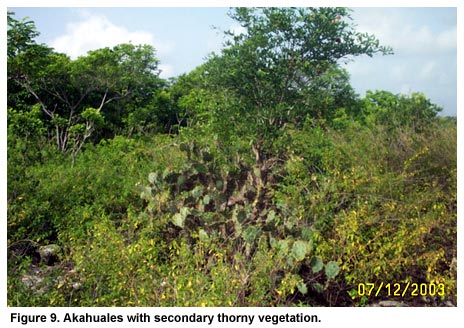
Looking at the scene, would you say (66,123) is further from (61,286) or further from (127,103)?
(61,286)

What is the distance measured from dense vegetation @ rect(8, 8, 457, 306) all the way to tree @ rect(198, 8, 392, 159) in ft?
0.05

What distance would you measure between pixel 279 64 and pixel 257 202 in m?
1.54

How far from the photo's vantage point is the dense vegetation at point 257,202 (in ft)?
16.1

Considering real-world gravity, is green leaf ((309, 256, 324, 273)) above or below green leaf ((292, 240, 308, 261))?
below

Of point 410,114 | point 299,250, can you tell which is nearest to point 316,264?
point 299,250

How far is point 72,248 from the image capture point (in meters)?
5.30

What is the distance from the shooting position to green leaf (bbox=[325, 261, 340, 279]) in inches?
197

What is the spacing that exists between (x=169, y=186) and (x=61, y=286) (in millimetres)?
1626

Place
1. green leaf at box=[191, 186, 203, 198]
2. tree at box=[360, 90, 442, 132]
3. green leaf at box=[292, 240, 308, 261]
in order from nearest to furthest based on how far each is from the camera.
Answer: green leaf at box=[292, 240, 308, 261] → green leaf at box=[191, 186, 203, 198] → tree at box=[360, 90, 442, 132]

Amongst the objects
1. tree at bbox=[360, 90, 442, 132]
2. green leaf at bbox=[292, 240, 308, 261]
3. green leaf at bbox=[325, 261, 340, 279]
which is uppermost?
tree at bbox=[360, 90, 442, 132]
